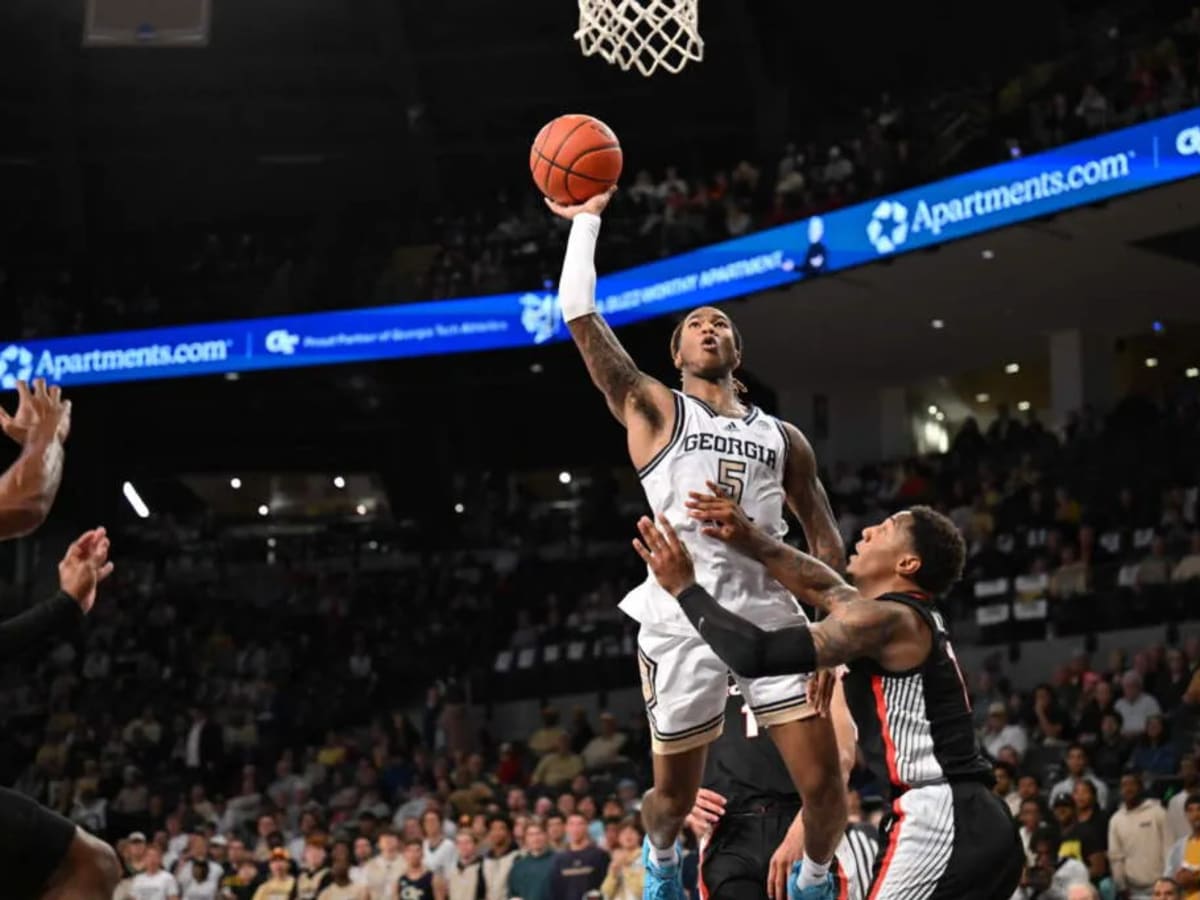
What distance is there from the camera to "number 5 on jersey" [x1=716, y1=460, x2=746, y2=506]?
237 inches

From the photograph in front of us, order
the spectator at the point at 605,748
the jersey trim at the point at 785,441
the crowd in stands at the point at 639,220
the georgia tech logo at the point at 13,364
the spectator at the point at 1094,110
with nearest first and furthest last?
the jersey trim at the point at 785,441 → the spectator at the point at 1094,110 → the spectator at the point at 605,748 → the crowd in stands at the point at 639,220 → the georgia tech logo at the point at 13,364

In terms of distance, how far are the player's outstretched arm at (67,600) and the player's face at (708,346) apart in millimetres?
2081

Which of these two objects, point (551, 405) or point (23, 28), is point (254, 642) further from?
point (23, 28)

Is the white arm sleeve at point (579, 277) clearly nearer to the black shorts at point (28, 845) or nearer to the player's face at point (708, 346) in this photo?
the player's face at point (708, 346)

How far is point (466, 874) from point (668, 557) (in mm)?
9408

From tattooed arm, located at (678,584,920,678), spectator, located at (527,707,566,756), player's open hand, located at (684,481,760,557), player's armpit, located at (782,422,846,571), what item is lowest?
tattooed arm, located at (678,584,920,678)

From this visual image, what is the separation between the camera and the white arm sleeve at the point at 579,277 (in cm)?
611

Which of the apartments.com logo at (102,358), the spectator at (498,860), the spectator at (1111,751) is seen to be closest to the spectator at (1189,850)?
the spectator at (1111,751)

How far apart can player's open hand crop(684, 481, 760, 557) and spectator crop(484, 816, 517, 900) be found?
8721mm

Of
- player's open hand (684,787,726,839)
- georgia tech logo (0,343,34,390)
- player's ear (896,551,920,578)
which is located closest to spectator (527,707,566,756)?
georgia tech logo (0,343,34,390)

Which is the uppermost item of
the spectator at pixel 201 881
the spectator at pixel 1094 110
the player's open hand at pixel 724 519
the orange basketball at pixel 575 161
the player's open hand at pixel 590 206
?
the spectator at pixel 1094 110

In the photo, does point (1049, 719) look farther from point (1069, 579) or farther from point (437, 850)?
point (437, 850)

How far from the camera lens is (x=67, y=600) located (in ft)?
16.7

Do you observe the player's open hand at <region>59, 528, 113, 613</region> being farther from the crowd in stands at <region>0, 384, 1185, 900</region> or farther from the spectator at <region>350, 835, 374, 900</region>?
the spectator at <region>350, 835, 374, 900</region>
